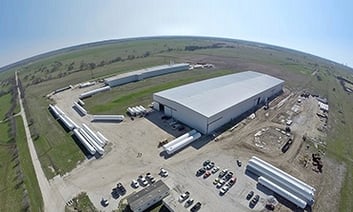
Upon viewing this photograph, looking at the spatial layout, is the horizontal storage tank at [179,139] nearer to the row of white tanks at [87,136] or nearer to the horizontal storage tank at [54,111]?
the row of white tanks at [87,136]

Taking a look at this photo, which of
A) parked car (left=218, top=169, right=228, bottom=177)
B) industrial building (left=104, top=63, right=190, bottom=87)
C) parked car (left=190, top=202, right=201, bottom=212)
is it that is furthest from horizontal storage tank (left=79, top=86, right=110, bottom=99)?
parked car (left=190, top=202, right=201, bottom=212)

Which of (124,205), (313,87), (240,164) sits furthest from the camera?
(313,87)

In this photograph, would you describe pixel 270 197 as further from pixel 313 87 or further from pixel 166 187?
pixel 313 87

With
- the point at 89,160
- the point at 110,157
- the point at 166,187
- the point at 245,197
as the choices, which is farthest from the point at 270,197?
the point at 89,160

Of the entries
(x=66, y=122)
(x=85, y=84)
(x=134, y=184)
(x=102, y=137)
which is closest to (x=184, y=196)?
(x=134, y=184)

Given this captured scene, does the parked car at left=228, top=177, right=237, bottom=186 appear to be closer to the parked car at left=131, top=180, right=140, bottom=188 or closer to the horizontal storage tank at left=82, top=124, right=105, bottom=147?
the parked car at left=131, top=180, right=140, bottom=188
